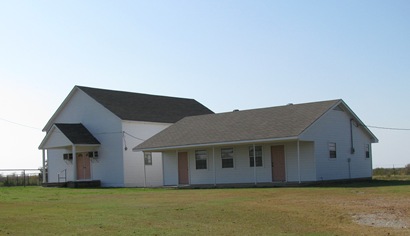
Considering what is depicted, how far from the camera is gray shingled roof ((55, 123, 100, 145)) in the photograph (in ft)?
136

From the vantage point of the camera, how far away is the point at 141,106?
4472 cm

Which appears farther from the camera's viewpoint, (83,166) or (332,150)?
(83,166)

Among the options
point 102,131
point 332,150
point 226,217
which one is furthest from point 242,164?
point 226,217

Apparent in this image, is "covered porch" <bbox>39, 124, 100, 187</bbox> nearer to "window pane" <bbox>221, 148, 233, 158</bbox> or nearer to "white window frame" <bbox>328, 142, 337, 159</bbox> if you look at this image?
"window pane" <bbox>221, 148, 233, 158</bbox>

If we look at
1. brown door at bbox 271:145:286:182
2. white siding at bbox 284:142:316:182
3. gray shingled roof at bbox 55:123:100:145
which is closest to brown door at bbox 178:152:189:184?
brown door at bbox 271:145:286:182

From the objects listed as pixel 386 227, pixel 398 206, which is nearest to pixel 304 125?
pixel 398 206

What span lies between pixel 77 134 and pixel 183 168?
31.0ft

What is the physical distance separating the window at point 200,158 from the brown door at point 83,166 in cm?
1067

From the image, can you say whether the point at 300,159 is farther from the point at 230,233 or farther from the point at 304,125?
the point at 230,233

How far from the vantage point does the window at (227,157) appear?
34906mm

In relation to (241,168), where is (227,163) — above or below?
above

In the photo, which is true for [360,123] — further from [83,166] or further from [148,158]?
[83,166]

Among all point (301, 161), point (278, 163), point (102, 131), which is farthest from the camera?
point (102, 131)

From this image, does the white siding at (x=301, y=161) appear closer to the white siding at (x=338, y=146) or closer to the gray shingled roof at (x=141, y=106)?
the white siding at (x=338, y=146)
